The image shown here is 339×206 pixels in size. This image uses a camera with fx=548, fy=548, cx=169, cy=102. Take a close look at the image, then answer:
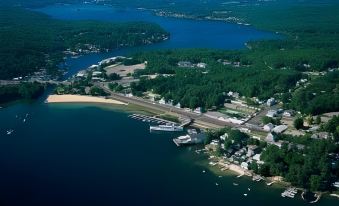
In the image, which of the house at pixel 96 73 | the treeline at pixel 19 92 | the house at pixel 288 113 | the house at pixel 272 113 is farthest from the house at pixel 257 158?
the house at pixel 96 73

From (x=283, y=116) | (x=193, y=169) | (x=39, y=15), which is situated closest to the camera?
(x=193, y=169)

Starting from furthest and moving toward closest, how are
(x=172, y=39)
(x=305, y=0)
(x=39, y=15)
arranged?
(x=305, y=0), (x=39, y=15), (x=172, y=39)

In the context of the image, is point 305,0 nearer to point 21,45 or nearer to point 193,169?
point 21,45

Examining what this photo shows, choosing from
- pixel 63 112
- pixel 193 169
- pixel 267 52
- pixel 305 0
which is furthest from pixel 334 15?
pixel 193 169

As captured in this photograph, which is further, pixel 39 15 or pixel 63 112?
pixel 39 15

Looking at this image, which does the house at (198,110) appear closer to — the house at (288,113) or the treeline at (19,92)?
the house at (288,113)

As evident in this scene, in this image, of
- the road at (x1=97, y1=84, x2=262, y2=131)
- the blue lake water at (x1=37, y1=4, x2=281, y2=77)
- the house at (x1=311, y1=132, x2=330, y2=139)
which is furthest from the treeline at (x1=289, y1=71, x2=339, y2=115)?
the blue lake water at (x1=37, y1=4, x2=281, y2=77)
